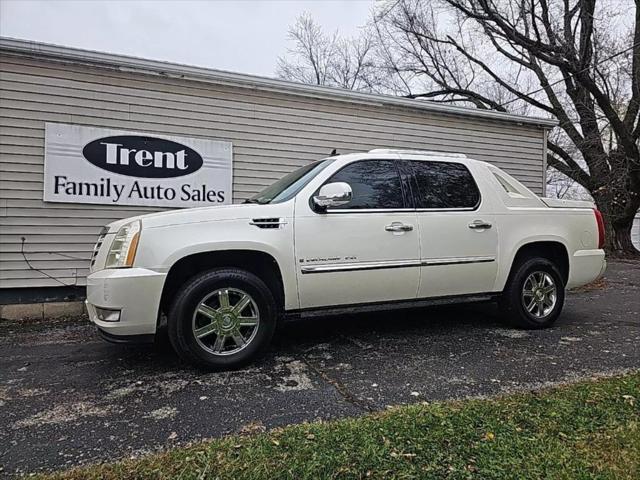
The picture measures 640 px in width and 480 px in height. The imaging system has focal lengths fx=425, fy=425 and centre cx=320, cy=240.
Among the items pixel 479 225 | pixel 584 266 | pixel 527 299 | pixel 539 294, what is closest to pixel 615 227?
pixel 584 266

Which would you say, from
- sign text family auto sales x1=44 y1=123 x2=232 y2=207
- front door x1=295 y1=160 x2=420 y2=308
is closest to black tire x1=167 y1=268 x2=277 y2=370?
front door x1=295 y1=160 x2=420 y2=308

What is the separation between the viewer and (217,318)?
3.25 meters

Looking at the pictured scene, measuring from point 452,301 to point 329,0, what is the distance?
15436 millimetres

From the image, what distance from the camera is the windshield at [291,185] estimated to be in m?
3.68

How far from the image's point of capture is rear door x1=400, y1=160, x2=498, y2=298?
3.96 metres

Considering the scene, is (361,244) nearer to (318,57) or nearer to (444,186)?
(444,186)

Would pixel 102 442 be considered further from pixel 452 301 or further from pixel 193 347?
pixel 452 301

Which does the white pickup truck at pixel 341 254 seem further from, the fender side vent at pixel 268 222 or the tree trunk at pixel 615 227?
the tree trunk at pixel 615 227

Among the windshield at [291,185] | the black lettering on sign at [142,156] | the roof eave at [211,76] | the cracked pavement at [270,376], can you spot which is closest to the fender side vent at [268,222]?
the windshield at [291,185]

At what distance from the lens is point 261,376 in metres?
3.21

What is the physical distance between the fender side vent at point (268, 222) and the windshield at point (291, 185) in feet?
0.77

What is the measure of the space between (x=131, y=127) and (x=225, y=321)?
3.80 m

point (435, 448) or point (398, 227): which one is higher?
point (398, 227)

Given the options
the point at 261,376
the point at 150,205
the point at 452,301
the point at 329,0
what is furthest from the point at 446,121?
the point at 329,0
